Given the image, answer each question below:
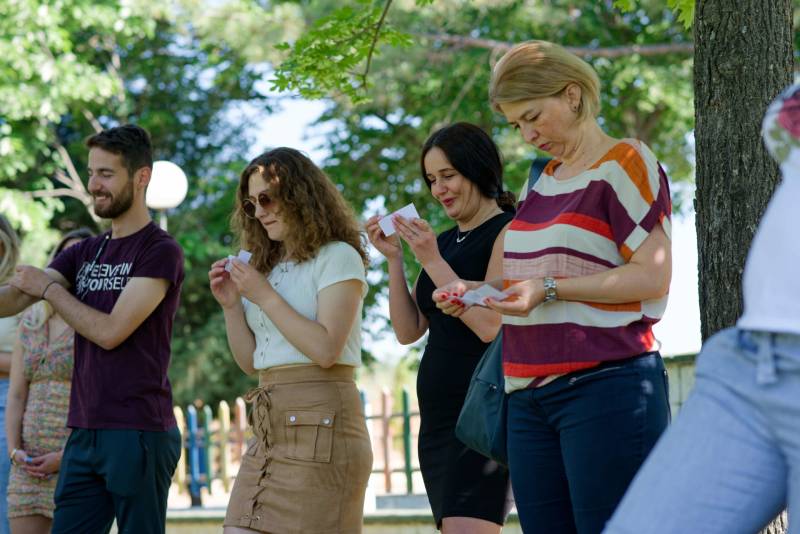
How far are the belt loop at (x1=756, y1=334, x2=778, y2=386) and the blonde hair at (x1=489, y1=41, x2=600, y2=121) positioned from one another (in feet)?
4.25

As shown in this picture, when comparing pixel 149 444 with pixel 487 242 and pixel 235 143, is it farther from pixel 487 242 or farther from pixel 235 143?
pixel 235 143

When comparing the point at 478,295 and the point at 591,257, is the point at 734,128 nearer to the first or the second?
the point at 591,257

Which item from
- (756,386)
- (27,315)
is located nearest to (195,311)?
(27,315)

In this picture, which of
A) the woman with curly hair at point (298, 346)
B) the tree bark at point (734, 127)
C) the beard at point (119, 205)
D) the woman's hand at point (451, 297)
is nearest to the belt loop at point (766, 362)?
the woman's hand at point (451, 297)

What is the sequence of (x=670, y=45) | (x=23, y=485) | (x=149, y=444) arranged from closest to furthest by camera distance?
1. (x=149, y=444)
2. (x=23, y=485)
3. (x=670, y=45)

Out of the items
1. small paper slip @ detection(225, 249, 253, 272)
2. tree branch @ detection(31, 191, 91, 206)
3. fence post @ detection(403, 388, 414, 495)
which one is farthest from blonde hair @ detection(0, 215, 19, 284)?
tree branch @ detection(31, 191, 91, 206)

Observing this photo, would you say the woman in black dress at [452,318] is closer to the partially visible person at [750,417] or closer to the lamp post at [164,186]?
the partially visible person at [750,417]

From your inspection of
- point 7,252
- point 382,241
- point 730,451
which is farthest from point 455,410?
point 7,252

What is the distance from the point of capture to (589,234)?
3004 millimetres

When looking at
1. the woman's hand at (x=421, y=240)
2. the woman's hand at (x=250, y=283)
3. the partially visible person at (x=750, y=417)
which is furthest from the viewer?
the woman's hand at (x=250, y=283)

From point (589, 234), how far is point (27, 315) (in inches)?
122

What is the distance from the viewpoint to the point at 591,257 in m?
3.01

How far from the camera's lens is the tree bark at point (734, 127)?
3.59 meters

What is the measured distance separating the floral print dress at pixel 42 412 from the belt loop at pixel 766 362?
353cm
